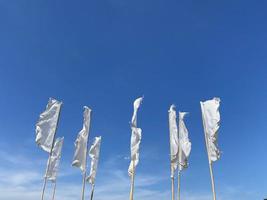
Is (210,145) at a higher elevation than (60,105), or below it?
below

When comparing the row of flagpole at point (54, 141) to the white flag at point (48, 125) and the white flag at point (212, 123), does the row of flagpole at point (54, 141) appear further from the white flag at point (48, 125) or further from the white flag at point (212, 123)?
the white flag at point (212, 123)

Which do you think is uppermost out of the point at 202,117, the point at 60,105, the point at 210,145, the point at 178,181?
the point at 60,105

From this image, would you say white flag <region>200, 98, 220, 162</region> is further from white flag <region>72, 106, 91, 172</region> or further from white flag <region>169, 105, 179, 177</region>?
white flag <region>72, 106, 91, 172</region>

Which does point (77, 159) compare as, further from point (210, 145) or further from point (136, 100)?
point (210, 145)

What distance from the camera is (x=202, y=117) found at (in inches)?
941

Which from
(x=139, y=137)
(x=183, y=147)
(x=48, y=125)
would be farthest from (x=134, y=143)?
(x=48, y=125)

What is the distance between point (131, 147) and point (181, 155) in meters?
4.11

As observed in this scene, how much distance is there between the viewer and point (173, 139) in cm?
2628

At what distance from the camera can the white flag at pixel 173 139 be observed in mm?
25531

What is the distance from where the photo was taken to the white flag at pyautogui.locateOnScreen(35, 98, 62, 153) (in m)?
25.3

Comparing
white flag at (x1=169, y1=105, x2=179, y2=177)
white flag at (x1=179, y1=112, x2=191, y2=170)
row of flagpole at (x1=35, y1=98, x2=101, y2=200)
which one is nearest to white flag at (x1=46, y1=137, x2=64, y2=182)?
row of flagpole at (x1=35, y1=98, x2=101, y2=200)

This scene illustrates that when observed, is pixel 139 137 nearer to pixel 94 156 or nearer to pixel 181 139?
pixel 181 139

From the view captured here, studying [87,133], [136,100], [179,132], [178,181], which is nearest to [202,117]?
[179,132]

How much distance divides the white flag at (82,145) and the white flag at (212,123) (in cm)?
1158
